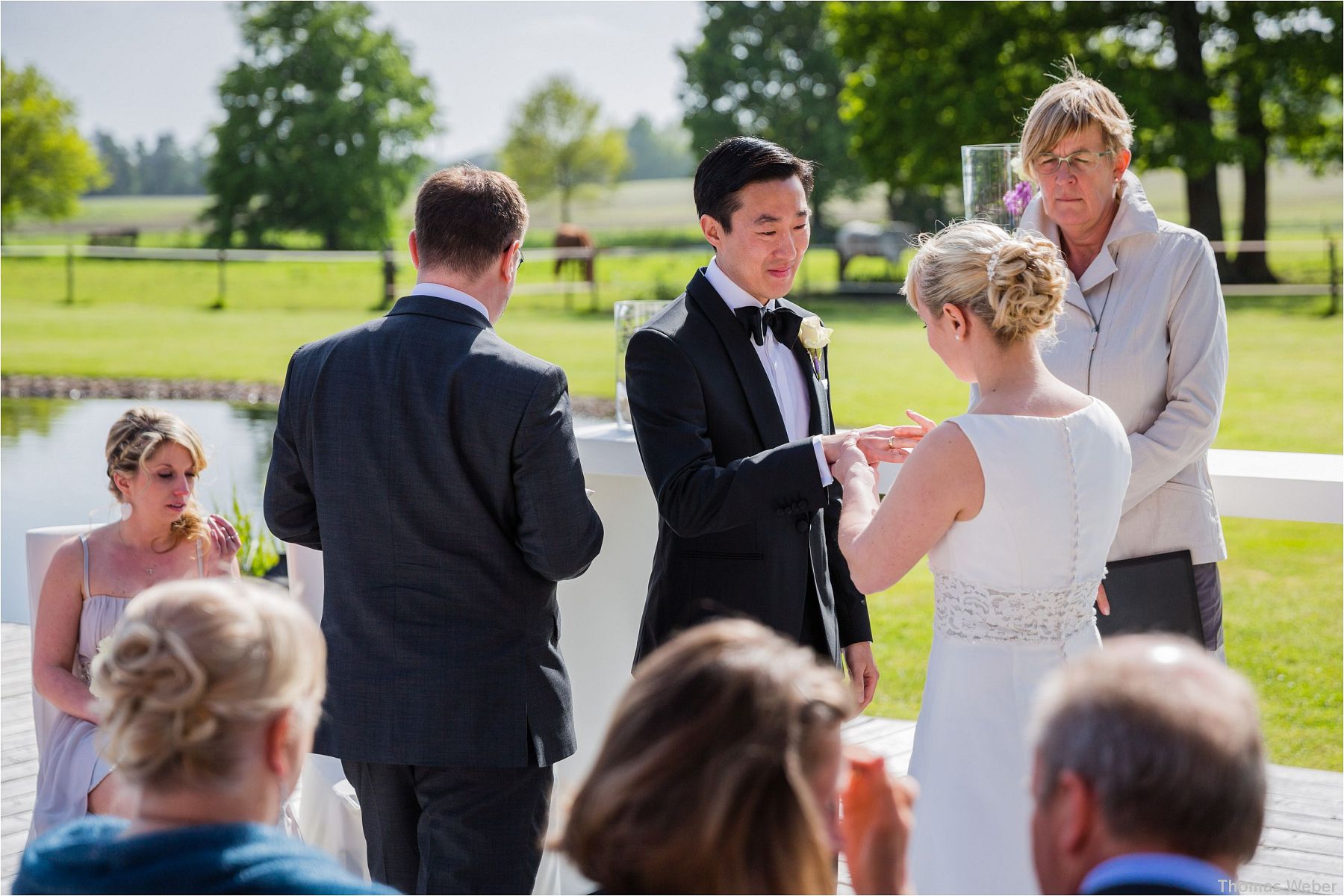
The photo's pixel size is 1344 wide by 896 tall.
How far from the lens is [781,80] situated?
160ft

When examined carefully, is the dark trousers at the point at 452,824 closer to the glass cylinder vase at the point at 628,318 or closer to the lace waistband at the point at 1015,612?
the lace waistband at the point at 1015,612

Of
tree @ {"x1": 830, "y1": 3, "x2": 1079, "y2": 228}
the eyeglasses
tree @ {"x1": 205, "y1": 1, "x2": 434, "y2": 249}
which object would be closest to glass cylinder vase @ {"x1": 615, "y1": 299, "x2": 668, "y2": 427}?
the eyeglasses

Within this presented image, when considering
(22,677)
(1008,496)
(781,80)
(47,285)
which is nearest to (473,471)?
(1008,496)

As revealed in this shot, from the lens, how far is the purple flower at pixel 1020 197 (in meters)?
3.76

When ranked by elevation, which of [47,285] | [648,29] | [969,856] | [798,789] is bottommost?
[969,856]

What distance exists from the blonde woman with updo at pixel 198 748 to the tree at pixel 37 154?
41958mm

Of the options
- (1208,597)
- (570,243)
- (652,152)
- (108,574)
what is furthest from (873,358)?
(652,152)

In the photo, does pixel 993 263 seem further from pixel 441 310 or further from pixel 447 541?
pixel 447 541

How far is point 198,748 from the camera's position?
1485mm

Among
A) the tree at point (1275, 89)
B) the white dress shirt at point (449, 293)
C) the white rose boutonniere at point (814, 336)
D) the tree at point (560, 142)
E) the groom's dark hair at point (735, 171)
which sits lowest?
the white rose boutonniere at point (814, 336)

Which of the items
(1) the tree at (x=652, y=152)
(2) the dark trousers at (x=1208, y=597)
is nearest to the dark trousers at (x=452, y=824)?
(2) the dark trousers at (x=1208, y=597)

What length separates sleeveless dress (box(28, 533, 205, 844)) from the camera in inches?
129

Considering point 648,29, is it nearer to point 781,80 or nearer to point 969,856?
point 781,80

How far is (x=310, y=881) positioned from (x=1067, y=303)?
2.46 meters
